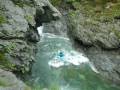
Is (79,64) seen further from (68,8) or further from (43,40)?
(68,8)

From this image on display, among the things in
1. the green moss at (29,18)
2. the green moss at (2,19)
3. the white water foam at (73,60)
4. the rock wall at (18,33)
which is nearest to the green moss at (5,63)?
the rock wall at (18,33)

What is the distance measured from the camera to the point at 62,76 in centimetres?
1636

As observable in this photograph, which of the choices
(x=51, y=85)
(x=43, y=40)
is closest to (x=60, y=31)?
(x=43, y=40)

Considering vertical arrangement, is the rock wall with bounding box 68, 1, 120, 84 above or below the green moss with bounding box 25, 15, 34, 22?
below

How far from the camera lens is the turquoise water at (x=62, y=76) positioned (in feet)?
50.8


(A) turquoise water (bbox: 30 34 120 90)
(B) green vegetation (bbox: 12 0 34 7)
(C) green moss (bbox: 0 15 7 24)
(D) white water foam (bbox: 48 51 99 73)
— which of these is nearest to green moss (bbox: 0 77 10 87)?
(C) green moss (bbox: 0 15 7 24)

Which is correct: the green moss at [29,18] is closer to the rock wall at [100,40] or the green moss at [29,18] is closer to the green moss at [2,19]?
the green moss at [2,19]

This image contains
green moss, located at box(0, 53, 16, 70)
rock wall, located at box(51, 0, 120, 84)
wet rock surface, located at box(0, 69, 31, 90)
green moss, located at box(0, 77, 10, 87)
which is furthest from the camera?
rock wall, located at box(51, 0, 120, 84)

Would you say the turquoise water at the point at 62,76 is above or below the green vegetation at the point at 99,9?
below

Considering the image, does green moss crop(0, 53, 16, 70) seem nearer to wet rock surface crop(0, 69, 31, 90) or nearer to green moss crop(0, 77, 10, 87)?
wet rock surface crop(0, 69, 31, 90)

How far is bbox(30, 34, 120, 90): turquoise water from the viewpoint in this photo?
1548cm

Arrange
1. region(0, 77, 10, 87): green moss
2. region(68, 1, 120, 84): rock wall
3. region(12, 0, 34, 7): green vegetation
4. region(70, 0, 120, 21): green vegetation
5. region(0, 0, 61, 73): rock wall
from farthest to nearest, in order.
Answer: region(70, 0, 120, 21): green vegetation < region(68, 1, 120, 84): rock wall < region(12, 0, 34, 7): green vegetation < region(0, 0, 61, 73): rock wall < region(0, 77, 10, 87): green moss

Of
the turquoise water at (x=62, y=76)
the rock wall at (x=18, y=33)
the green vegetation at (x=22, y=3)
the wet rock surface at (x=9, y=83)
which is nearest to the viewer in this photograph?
the wet rock surface at (x=9, y=83)

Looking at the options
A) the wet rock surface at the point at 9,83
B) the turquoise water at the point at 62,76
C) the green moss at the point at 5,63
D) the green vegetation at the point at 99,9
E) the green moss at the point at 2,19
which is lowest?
the turquoise water at the point at 62,76
